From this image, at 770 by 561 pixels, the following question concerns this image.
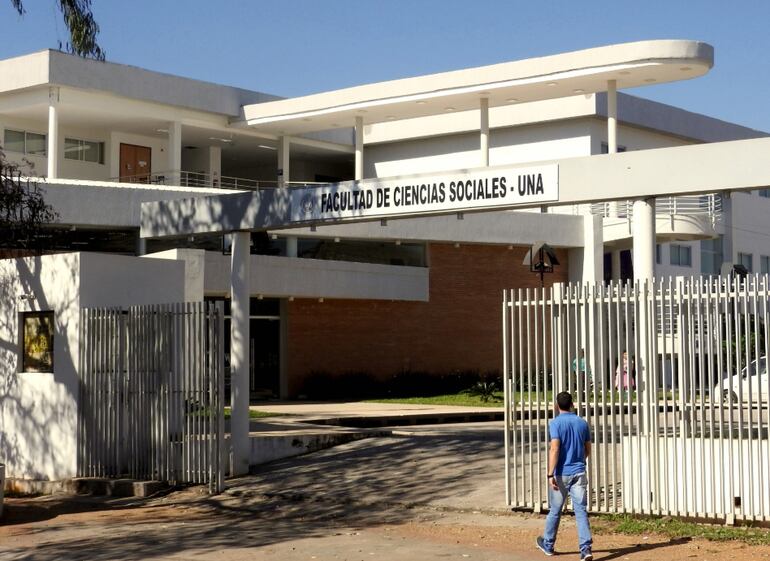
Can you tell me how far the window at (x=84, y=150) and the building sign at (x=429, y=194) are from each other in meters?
28.9

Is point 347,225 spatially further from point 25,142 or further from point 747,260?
point 747,260

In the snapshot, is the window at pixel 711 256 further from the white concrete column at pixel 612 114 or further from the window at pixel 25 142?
the window at pixel 25 142

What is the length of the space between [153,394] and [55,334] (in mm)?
2117

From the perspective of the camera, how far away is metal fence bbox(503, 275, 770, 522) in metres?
12.0

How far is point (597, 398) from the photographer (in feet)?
43.2

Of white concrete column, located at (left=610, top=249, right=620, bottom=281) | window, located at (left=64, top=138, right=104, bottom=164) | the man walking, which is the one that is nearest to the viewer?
the man walking

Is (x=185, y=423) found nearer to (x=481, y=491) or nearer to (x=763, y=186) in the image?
(x=481, y=491)

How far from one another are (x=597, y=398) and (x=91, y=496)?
26.0ft

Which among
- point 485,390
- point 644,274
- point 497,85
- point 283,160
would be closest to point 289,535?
point 644,274

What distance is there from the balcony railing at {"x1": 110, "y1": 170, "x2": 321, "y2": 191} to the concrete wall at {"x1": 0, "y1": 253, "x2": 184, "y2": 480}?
71.2 ft

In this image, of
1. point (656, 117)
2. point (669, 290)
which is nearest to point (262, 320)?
point (656, 117)

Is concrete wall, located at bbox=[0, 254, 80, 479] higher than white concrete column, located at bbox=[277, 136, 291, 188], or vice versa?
white concrete column, located at bbox=[277, 136, 291, 188]

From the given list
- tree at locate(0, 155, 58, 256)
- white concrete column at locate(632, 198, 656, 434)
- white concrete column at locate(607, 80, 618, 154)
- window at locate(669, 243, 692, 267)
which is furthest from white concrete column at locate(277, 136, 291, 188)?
white concrete column at locate(632, 198, 656, 434)

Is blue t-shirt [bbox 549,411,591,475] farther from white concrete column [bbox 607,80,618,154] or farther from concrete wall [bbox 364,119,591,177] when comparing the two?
concrete wall [bbox 364,119,591,177]
